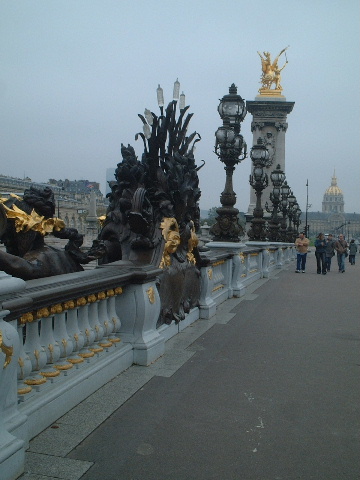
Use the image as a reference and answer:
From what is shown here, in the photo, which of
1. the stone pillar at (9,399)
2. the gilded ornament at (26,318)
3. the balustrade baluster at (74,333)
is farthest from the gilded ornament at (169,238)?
the stone pillar at (9,399)

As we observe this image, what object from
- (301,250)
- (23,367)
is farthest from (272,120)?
(23,367)

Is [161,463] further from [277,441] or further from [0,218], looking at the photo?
[0,218]

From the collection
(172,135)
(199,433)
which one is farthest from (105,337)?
(172,135)

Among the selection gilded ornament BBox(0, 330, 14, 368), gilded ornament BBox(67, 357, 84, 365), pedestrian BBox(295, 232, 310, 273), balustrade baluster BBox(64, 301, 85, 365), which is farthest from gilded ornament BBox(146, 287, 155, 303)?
pedestrian BBox(295, 232, 310, 273)

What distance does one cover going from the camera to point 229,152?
A: 14016 mm

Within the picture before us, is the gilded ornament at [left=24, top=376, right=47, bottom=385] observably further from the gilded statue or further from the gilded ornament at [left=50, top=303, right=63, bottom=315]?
the gilded statue

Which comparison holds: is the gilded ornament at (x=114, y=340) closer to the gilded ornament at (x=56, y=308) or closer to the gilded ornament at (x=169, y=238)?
the gilded ornament at (x=56, y=308)

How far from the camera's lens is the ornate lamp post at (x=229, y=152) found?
13.9 m

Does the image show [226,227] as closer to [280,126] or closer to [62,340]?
[62,340]

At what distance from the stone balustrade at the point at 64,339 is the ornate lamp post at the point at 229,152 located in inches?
246

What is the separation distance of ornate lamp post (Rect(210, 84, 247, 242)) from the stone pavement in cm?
573

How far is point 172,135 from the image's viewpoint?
365 inches

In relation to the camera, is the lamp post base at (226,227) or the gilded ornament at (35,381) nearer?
the gilded ornament at (35,381)

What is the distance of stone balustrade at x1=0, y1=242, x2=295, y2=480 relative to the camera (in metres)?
3.68
